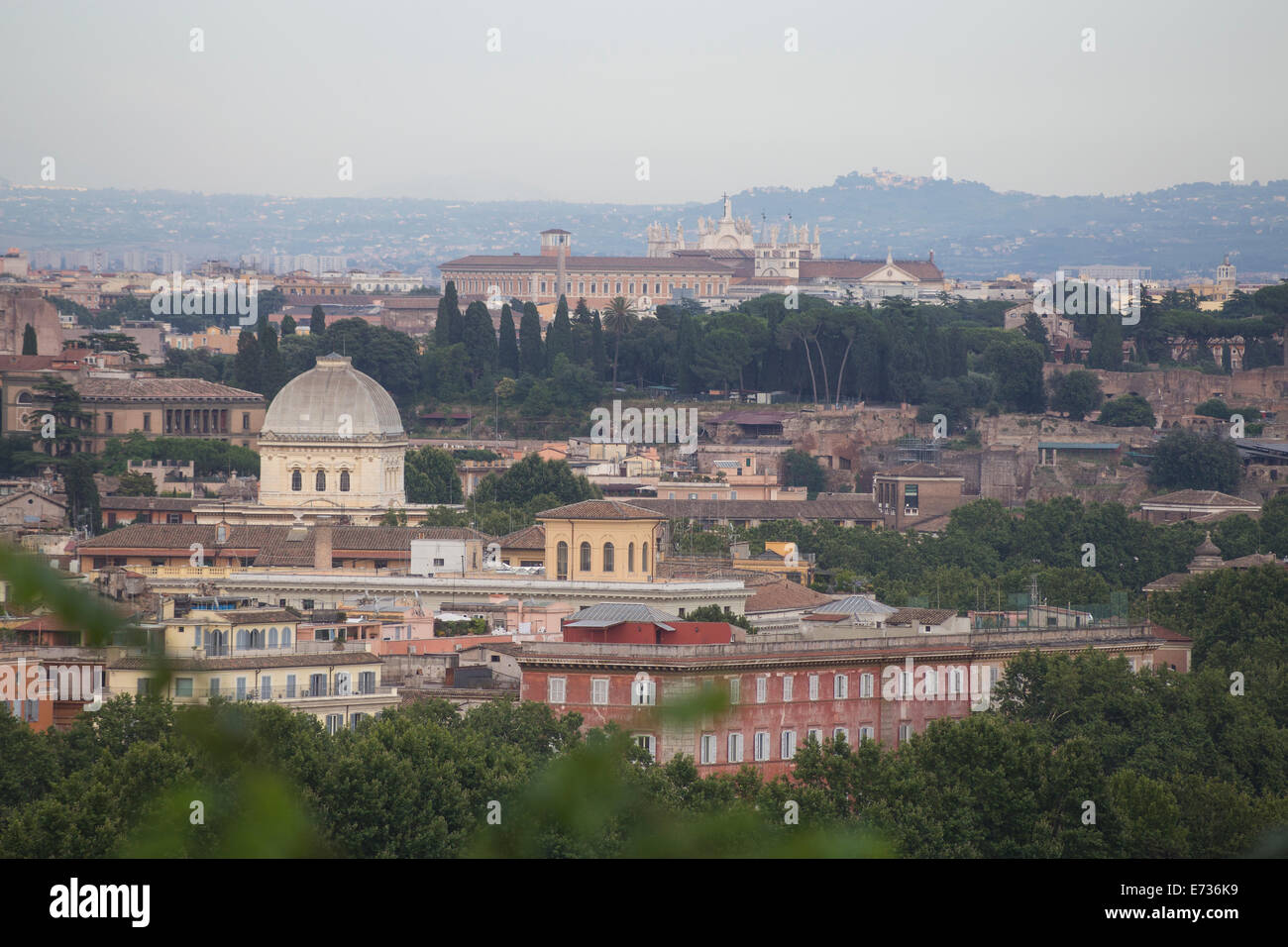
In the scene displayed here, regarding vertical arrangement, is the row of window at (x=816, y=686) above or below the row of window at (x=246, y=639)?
below

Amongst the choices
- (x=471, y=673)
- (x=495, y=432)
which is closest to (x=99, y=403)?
(x=495, y=432)

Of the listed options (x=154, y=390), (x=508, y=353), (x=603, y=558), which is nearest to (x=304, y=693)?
(x=603, y=558)

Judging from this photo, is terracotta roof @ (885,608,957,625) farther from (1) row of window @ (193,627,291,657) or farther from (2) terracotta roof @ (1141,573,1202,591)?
(2) terracotta roof @ (1141,573,1202,591)

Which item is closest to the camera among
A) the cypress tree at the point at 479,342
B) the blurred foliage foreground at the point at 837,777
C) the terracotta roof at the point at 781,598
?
the blurred foliage foreground at the point at 837,777

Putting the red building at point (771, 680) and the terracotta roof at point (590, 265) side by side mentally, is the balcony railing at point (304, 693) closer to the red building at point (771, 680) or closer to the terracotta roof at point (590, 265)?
the red building at point (771, 680)

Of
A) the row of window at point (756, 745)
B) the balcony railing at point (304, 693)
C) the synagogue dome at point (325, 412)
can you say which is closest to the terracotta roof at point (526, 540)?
the synagogue dome at point (325, 412)
